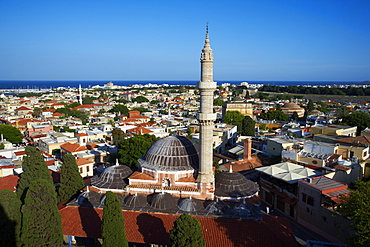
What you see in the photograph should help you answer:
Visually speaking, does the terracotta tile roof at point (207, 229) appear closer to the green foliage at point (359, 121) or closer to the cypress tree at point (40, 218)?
the cypress tree at point (40, 218)

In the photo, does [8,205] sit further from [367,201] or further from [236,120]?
[236,120]

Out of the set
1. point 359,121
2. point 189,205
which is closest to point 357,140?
point 359,121

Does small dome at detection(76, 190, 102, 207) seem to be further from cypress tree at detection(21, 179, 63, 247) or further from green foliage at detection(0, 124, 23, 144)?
green foliage at detection(0, 124, 23, 144)

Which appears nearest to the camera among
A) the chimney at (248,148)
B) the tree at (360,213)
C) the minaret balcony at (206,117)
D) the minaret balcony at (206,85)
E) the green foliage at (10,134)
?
the tree at (360,213)

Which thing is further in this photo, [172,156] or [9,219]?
[172,156]

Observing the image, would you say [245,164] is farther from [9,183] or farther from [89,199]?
[9,183]

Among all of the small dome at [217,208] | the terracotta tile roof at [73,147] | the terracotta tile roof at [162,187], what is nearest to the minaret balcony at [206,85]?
the terracotta tile roof at [162,187]
